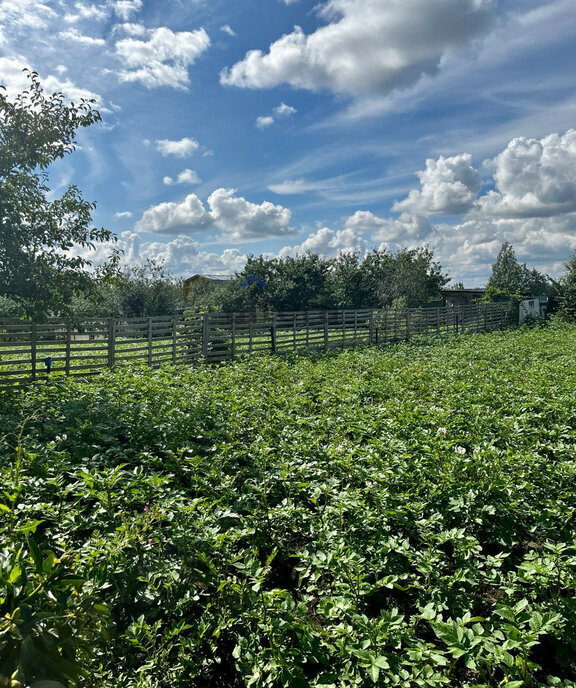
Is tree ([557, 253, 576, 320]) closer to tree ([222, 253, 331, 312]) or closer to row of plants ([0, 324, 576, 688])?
tree ([222, 253, 331, 312])

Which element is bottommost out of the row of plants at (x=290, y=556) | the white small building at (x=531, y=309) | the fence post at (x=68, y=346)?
the row of plants at (x=290, y=556)

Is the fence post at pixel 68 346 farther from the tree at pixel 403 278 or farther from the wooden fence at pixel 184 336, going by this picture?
the tree at pixel 403 278

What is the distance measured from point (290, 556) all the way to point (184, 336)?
11.6 meters

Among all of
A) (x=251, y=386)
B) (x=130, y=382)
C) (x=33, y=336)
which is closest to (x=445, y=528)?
(x=251, y=386)

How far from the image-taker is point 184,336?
46.3 ft

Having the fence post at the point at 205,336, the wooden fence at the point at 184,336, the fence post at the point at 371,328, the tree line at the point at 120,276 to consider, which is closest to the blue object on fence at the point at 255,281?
the tree line at the point at 120,276

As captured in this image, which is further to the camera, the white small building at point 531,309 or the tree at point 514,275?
the tree at point 514,275

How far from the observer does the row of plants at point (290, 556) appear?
7.11 ft

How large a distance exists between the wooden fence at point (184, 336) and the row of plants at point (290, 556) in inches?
201

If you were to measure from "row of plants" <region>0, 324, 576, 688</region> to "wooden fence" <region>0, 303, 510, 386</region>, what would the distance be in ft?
16.7

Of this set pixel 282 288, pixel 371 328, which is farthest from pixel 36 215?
pixel 282 288

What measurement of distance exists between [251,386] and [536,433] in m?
5.21

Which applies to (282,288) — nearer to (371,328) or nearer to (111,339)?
(371,328)

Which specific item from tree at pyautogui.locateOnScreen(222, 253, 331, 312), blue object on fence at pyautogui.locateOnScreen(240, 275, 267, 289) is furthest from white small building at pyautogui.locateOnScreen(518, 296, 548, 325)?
blue object on fence at pyautogui.locateOnScreen(240, 275, 267, 289)
